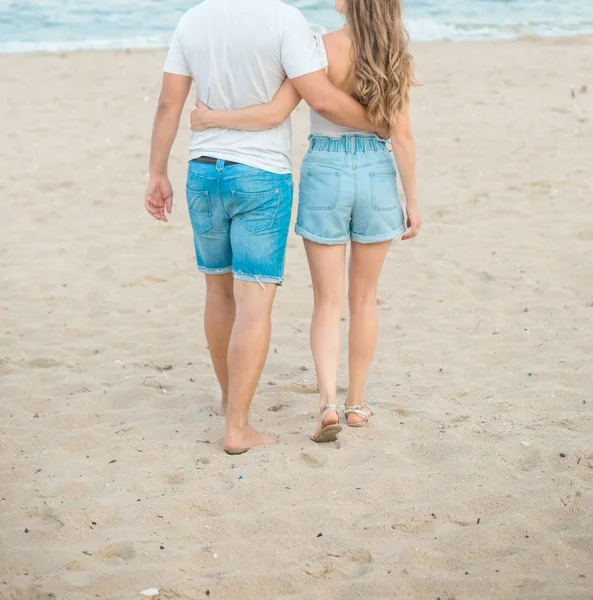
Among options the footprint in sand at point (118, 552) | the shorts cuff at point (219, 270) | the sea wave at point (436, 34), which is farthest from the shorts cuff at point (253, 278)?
the sea wave at point (436, 34)

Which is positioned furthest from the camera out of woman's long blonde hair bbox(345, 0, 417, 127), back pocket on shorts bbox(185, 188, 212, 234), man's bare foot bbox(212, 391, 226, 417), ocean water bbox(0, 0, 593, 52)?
ocean water bbox(0, 0, 593, 52)

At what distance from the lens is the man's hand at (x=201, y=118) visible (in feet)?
11.3

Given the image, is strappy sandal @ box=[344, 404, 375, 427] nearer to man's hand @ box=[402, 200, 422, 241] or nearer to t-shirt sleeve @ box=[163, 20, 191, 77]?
man's hand @ box=[402, 200, 422, 241]

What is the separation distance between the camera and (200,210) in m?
3.55

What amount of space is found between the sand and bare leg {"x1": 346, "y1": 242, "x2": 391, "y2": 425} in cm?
19

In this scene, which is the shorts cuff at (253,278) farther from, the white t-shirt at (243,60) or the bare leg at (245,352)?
the white t-shirt at (243,60)

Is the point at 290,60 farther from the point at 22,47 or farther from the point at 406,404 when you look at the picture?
the point at 22,47

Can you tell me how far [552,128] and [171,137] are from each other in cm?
611

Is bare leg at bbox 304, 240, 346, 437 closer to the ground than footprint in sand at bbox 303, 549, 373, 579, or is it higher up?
higher up

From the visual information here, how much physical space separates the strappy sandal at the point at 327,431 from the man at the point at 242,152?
0.63ft

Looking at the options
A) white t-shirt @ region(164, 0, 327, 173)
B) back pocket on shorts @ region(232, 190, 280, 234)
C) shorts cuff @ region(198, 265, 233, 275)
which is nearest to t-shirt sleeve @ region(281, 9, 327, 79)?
white t-shirt @ region(164, 0, 327, 173)

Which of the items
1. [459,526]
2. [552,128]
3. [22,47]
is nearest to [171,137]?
[459,526]

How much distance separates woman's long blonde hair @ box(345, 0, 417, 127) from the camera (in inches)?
134

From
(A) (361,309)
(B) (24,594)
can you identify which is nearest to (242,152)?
(A) (361,309)
